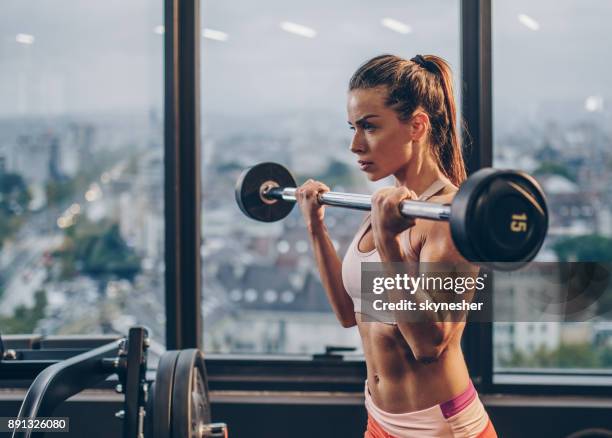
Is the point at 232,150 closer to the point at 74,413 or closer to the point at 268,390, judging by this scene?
the point at 268,390

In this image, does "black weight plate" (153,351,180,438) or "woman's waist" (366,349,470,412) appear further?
"black weight plate" (153,351,180,438)

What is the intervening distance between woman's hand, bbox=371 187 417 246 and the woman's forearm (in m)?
0.45

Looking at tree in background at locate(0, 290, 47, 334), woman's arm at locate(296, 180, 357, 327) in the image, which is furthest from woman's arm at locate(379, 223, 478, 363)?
tree in background at locate(0, 290, 47, 334)

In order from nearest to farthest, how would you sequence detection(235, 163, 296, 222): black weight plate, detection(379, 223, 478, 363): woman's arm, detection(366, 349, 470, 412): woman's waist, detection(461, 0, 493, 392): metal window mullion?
detection(379, 223, 478, 363): woman's arm → detection(366, 349, 470, 412): woman's waist → detection(235, 163, 296, 222): black weight plate → detection(461, 0, 493, 392): metal window mullion

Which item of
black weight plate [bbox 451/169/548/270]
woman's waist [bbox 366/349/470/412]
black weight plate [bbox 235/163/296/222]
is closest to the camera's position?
black weight plate [bbox 451/169/548/270]

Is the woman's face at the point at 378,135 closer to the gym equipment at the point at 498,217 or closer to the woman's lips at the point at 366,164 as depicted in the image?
the woman's lips at the point at 366,164

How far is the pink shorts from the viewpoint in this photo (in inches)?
51.9

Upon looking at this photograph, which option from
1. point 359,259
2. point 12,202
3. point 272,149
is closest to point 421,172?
point 359,259

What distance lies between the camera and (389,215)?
1100 mm

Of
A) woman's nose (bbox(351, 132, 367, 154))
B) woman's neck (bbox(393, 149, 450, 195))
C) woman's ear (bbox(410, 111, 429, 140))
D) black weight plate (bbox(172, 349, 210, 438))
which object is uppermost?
woman's ear (bbox(410, 111, 429, 140))

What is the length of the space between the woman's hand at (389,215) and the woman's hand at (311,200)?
1.15 feet

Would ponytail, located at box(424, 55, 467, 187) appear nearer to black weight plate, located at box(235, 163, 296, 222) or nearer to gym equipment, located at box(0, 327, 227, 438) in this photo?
black weight plate, located at box(235, 163, 296, 222)

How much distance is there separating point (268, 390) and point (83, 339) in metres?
0.63

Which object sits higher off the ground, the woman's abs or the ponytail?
the ponytail
